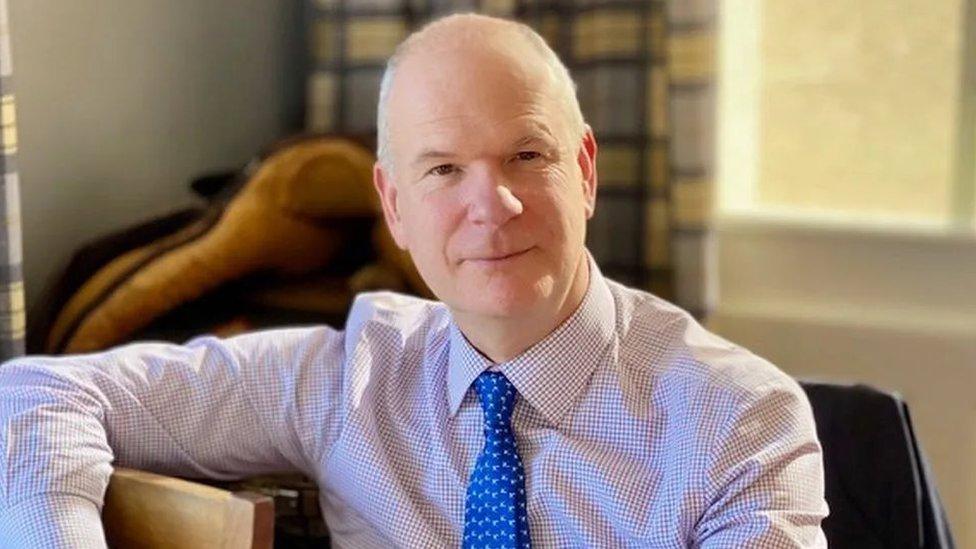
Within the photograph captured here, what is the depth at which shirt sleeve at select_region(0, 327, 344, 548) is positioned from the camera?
1.41 meters

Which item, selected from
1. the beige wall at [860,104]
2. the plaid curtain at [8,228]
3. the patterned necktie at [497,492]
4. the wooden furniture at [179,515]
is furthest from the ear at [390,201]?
the beige wall at [860,104]

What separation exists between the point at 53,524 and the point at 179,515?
127mm

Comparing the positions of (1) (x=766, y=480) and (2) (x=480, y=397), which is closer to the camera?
(1) (x=766, y=480)

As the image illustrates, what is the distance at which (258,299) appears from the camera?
2316mm

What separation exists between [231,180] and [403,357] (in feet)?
3.06

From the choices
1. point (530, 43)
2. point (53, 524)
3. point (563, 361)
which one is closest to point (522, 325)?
point (563, 361)

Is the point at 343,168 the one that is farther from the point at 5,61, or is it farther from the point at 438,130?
the point at 438,130

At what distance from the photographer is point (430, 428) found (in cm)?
150

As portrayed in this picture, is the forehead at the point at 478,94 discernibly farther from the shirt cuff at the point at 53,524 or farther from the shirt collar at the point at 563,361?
the shirt cuff at the point at 53,524

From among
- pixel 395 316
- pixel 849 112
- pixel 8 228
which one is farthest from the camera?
pixel 849 112

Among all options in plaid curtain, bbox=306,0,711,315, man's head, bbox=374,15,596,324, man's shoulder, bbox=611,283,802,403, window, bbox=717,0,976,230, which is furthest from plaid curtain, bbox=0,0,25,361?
window, bbox=717,0,976,230

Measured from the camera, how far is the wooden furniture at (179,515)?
1259 millimetres

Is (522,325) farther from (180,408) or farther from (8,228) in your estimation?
(8,228)

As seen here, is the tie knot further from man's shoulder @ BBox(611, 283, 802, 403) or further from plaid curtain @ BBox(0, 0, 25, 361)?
plaid curtain @ BBox(0, 0, 25, 361)
